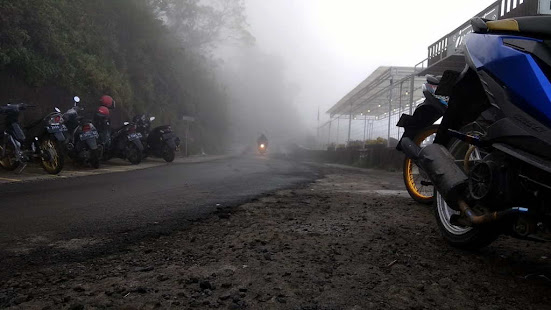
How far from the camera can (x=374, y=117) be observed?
25047mm

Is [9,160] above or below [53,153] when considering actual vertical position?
below

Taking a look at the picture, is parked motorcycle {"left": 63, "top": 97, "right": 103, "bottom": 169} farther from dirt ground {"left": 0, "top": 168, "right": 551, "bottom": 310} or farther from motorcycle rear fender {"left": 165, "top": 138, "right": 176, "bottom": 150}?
dirt ground {"left": 0, "top": 168, "right": 551, "bottom": 310}

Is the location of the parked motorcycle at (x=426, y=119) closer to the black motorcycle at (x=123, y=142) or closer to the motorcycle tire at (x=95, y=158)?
the motorcycle tire at (x=95, y=158)

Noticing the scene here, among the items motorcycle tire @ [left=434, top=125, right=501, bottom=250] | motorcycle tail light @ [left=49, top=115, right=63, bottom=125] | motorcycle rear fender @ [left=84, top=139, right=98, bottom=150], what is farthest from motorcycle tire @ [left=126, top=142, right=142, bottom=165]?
motorcycle tire @ [left=434, top=125, right=501, bottom=250]

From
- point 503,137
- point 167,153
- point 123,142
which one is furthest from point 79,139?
point 503,137

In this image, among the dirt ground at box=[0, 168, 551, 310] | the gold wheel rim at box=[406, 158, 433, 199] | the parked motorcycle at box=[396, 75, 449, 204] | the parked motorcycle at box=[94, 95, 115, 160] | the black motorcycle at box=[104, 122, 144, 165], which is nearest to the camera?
the dirt ground at box=[0, 168, 551, 310]

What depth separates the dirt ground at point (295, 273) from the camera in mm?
1509

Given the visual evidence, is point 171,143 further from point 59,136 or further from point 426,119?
point 426,119

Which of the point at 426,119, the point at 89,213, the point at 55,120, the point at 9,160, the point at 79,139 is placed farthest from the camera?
the point at 79,139

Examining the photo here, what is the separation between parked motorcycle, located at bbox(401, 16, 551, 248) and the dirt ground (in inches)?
10.7

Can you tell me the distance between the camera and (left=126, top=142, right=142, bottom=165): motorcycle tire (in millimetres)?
10258

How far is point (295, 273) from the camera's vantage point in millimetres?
1812

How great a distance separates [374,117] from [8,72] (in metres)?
21.5

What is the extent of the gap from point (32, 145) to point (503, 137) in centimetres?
762
